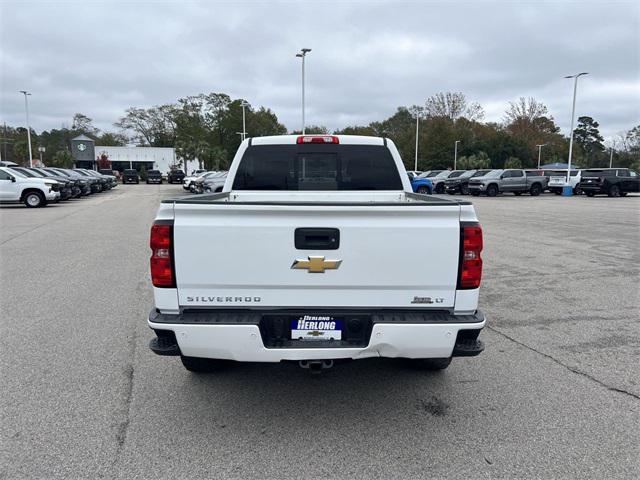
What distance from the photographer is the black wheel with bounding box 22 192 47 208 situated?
67.6 ft

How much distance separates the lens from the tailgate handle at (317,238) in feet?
9.77

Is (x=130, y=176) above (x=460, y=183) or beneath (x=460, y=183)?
above

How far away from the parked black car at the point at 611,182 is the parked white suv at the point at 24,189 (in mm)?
31941

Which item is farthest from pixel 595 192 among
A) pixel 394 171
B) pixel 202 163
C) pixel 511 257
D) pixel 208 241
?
pixel 202 163

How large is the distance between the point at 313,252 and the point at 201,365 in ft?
5.65

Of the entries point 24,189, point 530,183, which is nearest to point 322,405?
point 24,189

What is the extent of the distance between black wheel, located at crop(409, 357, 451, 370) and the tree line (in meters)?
63.2

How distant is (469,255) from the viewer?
3.04 m

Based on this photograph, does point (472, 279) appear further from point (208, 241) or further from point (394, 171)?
point (394, 171)

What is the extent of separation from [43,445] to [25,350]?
1.90 metres

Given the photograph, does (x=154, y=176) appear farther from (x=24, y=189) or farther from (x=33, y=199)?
(x=24, y=189)

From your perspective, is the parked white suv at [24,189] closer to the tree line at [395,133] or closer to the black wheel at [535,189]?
the black wheel at [535,189]

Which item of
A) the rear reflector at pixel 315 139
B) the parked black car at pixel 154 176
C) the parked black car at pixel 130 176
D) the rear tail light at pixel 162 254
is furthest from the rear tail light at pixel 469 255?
the parked black car at pixel 130 176

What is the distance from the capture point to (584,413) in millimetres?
3482
